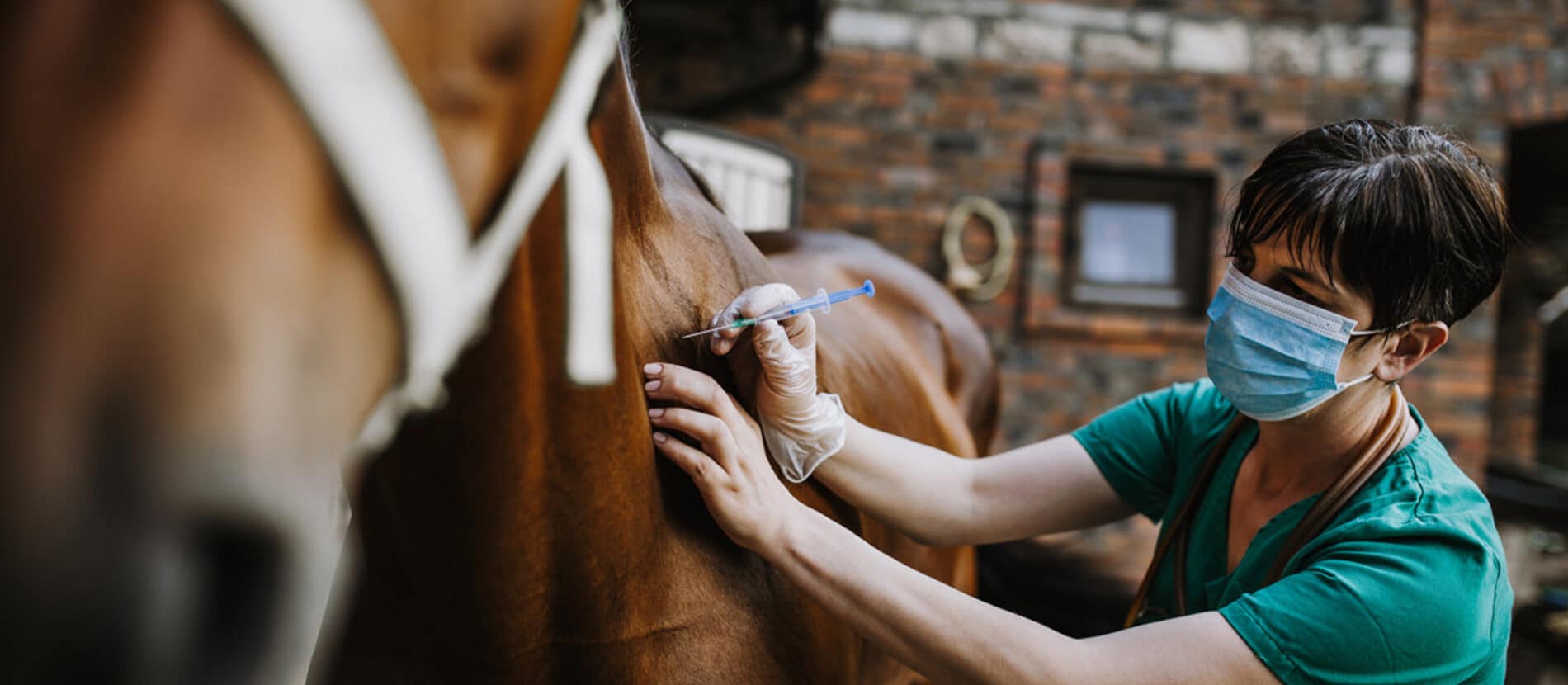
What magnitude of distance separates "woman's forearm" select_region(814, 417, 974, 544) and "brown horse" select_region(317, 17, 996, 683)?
44 millimetres

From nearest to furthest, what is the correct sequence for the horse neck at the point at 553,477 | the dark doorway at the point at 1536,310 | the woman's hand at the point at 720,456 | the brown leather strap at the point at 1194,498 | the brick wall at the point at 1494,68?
the horse neck at the point at 553,477 < the woman's hand at the point at 720,456 < the brown leather strap at the point at 1194,498 < the brick wall at the point at 1494,68 < the dark doorway at the point at 1536,310

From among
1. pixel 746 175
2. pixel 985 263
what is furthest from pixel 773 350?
pixel 985 263

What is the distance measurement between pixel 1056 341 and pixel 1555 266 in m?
3.74

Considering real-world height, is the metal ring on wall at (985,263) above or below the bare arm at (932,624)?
below

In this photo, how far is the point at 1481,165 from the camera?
Result: 3.82 ft

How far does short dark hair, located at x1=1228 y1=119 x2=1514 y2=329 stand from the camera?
111cm

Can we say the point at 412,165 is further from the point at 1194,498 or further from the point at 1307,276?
the point at 1194,498

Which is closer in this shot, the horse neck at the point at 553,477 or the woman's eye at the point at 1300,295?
the horse neck at the point at 553,477

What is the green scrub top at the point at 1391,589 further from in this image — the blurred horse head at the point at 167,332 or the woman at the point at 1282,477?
the blurred horse head at the point at 167,332

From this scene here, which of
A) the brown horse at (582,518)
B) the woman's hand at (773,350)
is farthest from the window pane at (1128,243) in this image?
the woman's hand at (773,350)

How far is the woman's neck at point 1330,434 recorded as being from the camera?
1233 mm

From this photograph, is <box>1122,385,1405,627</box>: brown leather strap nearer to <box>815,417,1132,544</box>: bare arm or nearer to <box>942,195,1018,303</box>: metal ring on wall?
<box>815,417,1132,544</box>: bare arm

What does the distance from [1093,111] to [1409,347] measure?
390 cm

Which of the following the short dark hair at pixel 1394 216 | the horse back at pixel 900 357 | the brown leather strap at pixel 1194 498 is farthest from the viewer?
the horse back at pixel 900 357
